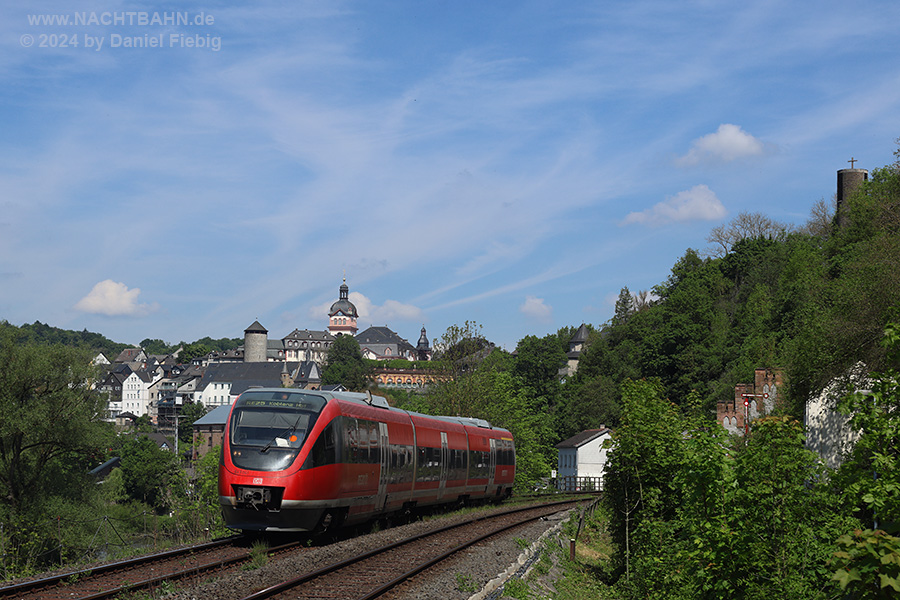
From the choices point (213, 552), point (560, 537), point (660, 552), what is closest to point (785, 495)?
point (660, 552)

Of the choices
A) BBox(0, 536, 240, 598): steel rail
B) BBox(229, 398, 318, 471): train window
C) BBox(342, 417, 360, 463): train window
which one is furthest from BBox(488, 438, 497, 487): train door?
BBox(0, 536, 240, 598): steel rail

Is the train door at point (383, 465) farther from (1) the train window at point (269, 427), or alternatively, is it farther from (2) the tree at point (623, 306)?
(2) the tree at point (623, 306)

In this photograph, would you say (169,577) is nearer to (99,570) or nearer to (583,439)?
(99,570)

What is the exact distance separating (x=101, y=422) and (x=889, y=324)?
4462 centimetres

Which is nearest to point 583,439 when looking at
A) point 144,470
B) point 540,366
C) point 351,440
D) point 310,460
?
point 540,366

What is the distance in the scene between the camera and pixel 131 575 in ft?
44.4

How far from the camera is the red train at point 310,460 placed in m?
17.5

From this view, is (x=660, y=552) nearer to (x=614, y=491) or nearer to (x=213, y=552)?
(x=614, y=491)

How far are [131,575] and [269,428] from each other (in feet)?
16.2

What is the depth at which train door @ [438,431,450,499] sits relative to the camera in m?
29.0

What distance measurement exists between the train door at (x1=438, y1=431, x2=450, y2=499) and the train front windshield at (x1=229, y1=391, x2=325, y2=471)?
1087 centimetres

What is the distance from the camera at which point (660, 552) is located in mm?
16016

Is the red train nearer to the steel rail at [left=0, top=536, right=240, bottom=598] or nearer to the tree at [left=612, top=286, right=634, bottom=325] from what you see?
the steel rail at [left=0, top=536, right=240, bottom=598]

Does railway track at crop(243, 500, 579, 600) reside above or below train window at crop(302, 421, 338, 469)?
below
